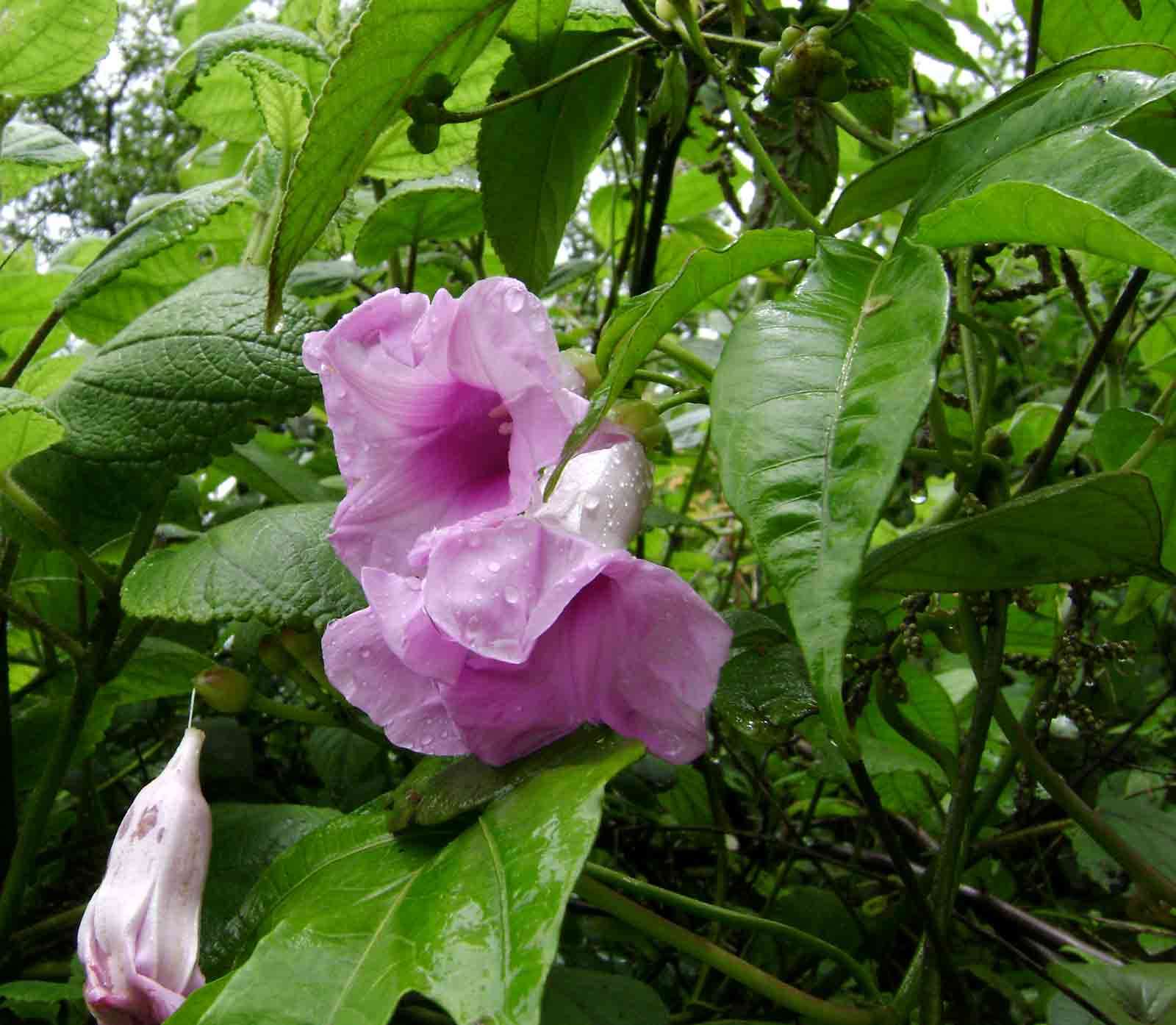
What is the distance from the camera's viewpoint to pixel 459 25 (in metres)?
0.57

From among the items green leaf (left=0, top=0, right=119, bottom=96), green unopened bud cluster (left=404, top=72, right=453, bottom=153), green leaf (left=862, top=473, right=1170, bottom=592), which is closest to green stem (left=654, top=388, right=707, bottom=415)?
green leaf (left=862, top=473, right=1170, bottom=592)

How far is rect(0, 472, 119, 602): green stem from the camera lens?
70cm

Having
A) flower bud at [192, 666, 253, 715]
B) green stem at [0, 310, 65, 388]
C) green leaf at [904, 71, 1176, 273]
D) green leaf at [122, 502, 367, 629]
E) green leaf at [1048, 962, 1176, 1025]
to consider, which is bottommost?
green leaf at [1048, 962, 1176, 1025]

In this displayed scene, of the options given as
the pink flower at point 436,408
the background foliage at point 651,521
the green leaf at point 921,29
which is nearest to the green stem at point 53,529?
the background foliage at point 651,521

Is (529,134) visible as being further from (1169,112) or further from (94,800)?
(94,800)

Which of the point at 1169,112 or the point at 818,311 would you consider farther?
the point at 1169,112

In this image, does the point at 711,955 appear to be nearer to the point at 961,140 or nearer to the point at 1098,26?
the point at 961,140

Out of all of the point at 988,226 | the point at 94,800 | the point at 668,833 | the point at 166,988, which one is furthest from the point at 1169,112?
the point at 94,800

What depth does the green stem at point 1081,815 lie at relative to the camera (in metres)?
0.68

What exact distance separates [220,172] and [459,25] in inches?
34.7

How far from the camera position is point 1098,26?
2.38ft

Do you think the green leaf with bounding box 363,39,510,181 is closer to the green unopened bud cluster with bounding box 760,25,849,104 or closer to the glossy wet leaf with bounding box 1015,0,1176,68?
the green unopened bud cluster with bounding box 760,25,849,104

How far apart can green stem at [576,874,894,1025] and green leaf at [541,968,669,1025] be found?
0.09 m

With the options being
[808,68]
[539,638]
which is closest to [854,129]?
[808,68]
